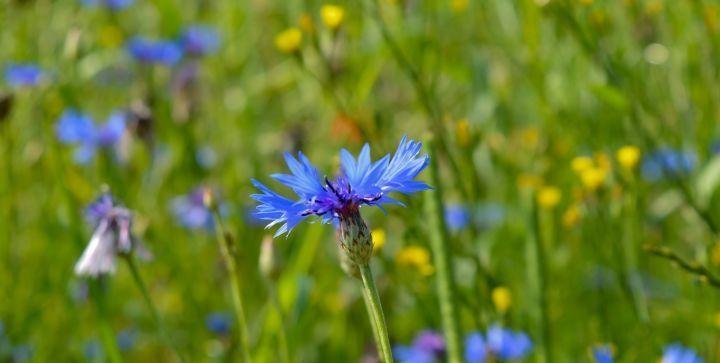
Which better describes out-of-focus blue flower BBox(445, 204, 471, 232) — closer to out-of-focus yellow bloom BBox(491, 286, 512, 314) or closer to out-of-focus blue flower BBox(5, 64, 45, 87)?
out-of-focus yellow bloom BBox(491, 286, 512, 314)

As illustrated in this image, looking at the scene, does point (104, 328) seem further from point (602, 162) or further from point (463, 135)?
point (602, 162)

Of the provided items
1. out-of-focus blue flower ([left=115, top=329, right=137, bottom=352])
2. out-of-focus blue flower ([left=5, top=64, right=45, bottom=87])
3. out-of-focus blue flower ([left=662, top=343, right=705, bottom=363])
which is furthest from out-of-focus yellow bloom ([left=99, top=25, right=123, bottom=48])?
out-of-focus blue flower ([left=662, top=343, right=705, bottom=363])

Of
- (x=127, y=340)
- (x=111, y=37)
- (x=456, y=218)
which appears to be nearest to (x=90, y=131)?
(x=127, y=340)

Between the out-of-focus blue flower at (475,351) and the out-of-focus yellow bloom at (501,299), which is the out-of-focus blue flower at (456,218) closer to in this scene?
the out-of-focus blue flower at (475,351)

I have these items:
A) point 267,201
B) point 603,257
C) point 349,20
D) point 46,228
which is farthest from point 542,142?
point 267,201

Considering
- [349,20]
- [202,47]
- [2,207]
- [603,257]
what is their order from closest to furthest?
1. [603,257]
2. [2,207]
3. [349,20]
4. [202,47]

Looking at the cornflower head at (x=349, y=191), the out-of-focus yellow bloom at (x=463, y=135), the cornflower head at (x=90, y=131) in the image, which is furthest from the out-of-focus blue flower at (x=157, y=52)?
the cornflower head at (x=349, y=191)

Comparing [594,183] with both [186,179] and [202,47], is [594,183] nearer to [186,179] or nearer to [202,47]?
[186,179]
